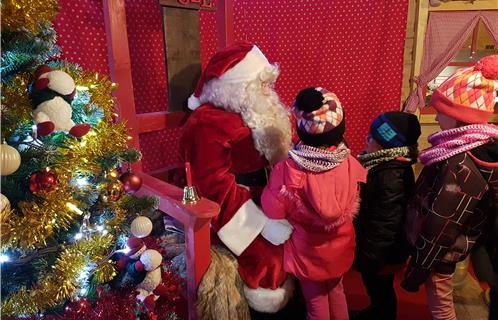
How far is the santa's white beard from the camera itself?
1846 mm

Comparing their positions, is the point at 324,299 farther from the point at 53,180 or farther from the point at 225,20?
the point at 225,20

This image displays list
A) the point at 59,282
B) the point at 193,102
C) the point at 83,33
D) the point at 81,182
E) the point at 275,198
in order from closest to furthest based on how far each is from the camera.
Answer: the point at 59,282, the point at 81,182, the point at 275,198, the point at 83,33, the point at 193,102

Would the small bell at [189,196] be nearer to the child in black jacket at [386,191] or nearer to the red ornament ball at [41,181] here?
the red ornament ball at [41,181]

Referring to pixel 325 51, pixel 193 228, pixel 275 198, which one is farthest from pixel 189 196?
pixel 325 51

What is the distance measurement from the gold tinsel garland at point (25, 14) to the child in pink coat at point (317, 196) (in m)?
0.90

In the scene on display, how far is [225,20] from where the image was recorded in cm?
220

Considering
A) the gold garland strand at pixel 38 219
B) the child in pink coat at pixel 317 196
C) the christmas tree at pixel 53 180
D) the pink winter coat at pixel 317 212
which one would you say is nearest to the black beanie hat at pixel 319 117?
the child in pink coat at pixel 317 196

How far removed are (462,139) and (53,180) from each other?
4.70 feet

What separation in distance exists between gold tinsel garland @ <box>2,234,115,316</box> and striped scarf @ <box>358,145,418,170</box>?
115cm

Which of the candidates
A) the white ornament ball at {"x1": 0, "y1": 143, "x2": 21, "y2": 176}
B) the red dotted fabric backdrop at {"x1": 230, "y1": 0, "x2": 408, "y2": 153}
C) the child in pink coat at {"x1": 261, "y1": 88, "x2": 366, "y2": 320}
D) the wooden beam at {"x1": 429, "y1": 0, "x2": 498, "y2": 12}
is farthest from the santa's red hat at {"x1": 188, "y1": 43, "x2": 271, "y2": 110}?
the wooden beam at {"x1": 429, "y1": 0, "x2": 498, "y2": 12}

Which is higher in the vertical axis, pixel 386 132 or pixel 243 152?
pixel 386 132

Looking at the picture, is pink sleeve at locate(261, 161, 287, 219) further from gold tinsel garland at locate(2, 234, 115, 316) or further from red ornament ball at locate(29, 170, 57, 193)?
red ornament ball at locate(29, 170, 57, 193)

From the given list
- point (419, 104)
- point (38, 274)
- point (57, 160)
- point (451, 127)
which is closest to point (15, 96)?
point (57, 160)

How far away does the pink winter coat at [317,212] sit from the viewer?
58.9 inches
